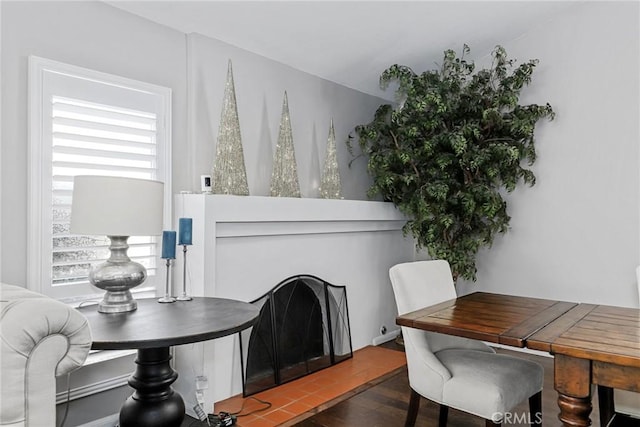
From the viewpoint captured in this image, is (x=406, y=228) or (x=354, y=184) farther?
Result: (x=354, y=184)

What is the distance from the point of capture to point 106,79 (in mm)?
2500

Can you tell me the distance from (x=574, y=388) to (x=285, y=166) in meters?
2.30

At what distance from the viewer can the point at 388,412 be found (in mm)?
2762

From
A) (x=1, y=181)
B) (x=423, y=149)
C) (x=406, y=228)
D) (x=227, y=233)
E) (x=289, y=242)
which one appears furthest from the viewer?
(x=406, y=228)

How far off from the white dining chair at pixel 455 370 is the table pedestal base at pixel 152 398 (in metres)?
1.11

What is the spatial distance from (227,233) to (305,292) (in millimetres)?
871

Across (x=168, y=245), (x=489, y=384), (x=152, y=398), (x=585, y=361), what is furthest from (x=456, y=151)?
(x=152, y=398)

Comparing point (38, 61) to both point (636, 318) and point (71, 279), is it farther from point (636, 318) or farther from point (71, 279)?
point (636, 318)

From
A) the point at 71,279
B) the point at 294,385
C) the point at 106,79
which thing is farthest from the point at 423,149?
the point at 71,279

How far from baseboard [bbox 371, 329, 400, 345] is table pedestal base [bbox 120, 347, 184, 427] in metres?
2.32

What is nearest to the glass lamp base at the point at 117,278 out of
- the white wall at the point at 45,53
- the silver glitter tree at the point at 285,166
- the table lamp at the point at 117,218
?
the table lamp at the point at 117,218

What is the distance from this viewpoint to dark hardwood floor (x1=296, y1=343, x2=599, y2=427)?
8.55 feet

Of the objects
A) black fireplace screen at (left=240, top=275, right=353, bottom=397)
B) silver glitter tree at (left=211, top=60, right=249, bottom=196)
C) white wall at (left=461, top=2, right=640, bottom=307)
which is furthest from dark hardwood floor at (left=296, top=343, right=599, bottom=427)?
silver glitter tree at (left=211, top=60, right=249, bottom=196)

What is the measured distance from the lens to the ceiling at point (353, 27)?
284cm
